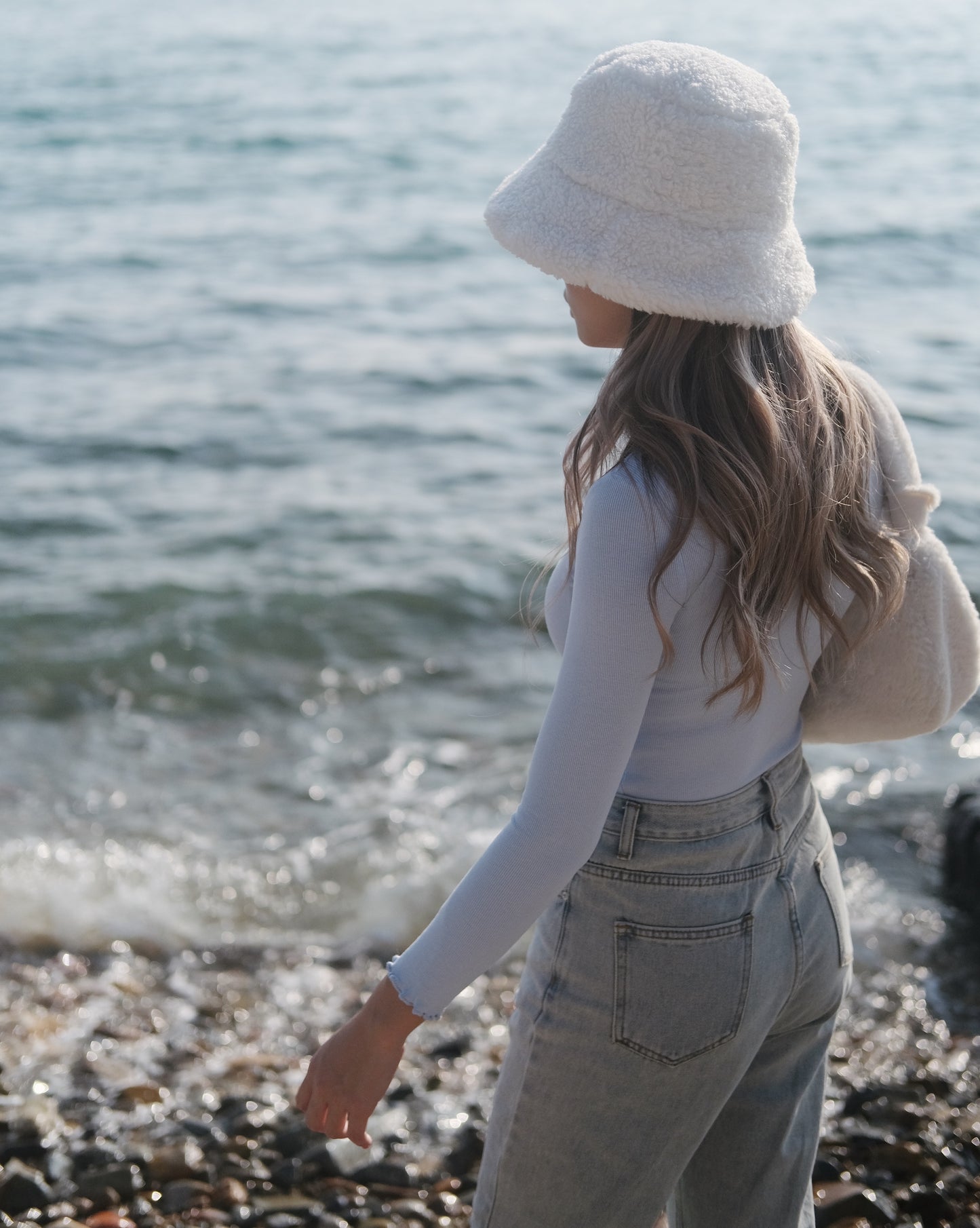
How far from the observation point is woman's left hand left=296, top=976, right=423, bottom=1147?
1597 mm

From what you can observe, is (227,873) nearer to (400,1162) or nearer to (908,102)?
(400,1162)

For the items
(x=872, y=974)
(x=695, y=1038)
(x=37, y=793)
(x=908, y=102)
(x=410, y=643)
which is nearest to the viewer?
(x=695, y=1038)

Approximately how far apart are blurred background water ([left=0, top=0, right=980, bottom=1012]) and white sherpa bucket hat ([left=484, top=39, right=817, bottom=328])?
1.05 feet

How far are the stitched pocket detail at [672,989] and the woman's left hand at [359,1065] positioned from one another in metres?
0.28

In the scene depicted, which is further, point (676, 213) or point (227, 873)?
point (227, 873)

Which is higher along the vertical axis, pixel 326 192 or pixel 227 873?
pixel 326 192

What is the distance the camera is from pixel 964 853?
450 centimetres

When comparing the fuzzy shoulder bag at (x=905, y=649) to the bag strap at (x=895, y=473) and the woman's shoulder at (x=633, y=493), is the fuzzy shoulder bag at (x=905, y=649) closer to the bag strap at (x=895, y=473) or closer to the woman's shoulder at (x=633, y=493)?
the bag strap at (x=895, y=473)

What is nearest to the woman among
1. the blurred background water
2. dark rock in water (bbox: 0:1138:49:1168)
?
the blurred background water

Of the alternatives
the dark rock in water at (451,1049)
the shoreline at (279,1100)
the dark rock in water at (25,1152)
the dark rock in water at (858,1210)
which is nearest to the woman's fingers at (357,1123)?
the shoreline at (279,1100)

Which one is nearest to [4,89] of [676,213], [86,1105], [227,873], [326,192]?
[326,192]

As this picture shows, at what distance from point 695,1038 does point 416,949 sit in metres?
0.40

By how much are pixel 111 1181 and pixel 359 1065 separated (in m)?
1.65

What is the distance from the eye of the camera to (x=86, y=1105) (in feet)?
10.8
